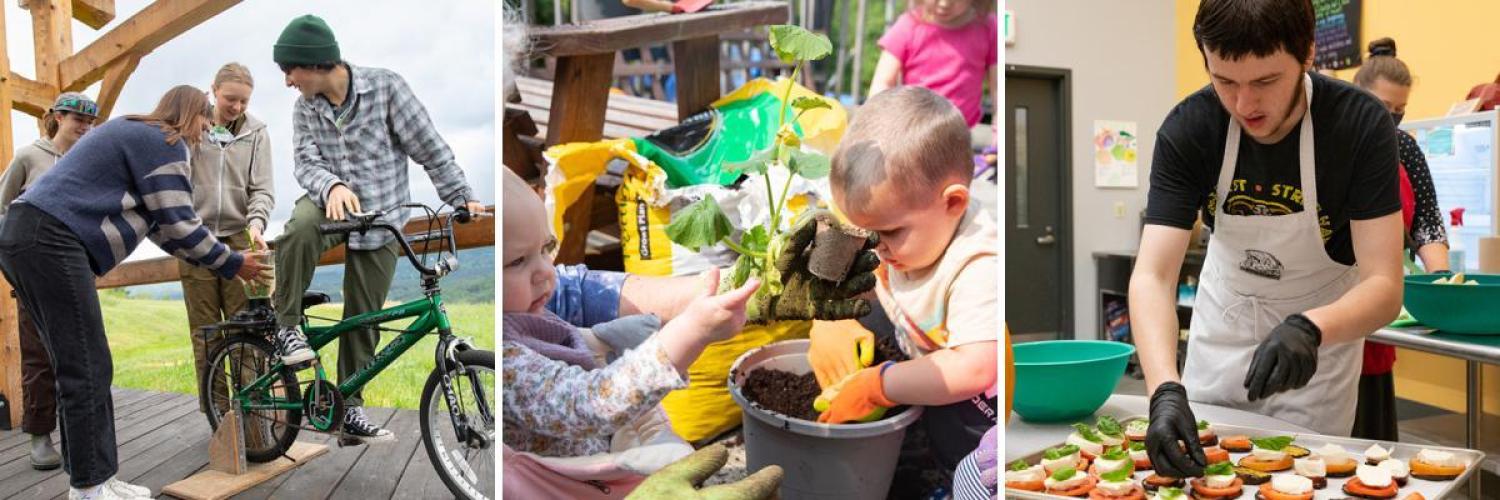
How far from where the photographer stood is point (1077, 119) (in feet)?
15.4

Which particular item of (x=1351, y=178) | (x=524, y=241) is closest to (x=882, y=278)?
(x=524, y=241)

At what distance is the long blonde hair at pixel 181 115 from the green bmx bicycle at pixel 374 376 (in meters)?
0.43

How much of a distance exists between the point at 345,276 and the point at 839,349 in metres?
1.44

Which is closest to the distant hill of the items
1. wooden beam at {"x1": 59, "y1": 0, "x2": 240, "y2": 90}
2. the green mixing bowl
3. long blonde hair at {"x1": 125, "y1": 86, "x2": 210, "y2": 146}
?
long blonde hair at {"x1": 125, "y1": 86, "x2": 210, "y2": 146}

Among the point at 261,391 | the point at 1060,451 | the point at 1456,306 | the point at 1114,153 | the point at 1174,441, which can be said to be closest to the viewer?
the point at 1174,441

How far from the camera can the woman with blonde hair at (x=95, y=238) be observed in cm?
222

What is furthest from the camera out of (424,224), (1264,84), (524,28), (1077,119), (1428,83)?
(1077,119)

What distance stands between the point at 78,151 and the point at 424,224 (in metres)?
0.90

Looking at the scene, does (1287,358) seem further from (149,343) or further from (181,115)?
(149,343)

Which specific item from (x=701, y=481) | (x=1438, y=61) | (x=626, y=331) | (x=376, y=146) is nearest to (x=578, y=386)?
(x=626, y=331)

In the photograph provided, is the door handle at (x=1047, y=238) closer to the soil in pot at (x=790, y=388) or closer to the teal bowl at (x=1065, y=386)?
the teal bowl at (x=1065, y=386)

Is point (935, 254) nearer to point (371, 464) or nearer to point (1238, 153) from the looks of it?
point (1238, 153)

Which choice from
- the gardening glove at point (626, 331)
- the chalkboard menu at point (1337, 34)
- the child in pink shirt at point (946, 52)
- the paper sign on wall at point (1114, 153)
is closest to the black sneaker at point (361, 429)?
the gardening glove at point (626, 331)

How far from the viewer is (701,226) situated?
1.28 m
